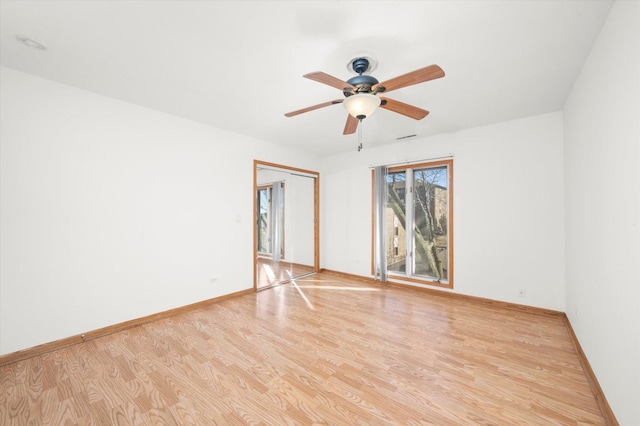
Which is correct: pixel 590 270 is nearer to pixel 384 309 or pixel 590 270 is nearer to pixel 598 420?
pixel 598 420

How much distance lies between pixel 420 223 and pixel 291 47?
11.2 feet

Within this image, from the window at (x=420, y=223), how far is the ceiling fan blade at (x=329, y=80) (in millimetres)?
2775

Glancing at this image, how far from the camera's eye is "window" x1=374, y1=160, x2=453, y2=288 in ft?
13.1

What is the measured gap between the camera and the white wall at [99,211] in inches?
86.3

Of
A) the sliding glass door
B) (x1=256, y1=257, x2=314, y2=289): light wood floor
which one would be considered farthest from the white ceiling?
(x1=256, y1=257, x2=314, y2=289): light wood floor

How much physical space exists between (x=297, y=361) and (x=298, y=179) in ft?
13.1

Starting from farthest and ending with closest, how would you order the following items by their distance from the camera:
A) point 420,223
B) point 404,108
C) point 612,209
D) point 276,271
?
point 276,271, point 420,223, point 404,108, point 612,209

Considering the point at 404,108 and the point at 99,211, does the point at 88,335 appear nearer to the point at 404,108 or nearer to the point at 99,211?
the point at 99,211

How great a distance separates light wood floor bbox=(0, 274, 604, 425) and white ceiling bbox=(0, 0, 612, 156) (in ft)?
8.36

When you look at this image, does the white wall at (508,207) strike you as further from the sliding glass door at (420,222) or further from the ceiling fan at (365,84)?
the ceiling fan at (365,84)

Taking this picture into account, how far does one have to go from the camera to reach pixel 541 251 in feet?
10.4

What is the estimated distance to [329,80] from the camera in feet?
5.53

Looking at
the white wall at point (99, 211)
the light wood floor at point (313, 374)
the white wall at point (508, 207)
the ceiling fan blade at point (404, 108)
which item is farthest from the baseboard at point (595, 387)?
the white wall at point (99, 211)

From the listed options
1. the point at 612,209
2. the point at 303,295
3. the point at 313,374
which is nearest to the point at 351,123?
the point at 612,209
